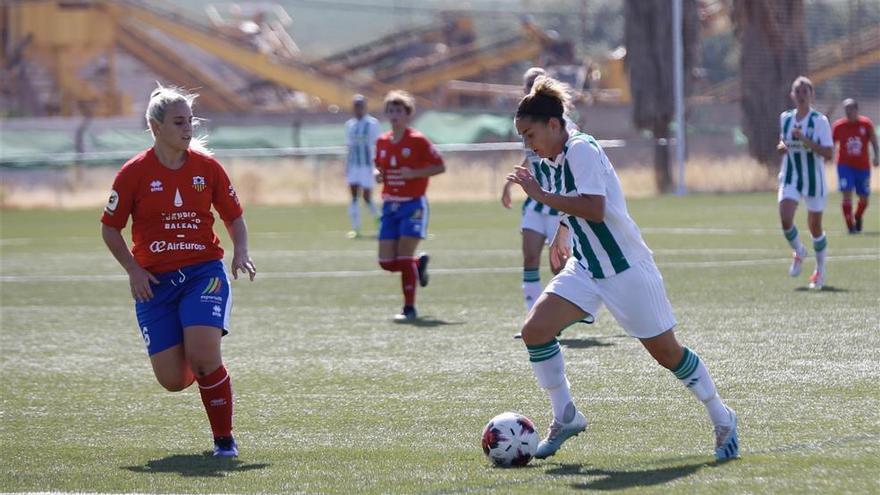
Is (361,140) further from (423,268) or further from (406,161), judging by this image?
(406,161)

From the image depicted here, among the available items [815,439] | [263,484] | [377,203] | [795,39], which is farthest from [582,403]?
[795,39]

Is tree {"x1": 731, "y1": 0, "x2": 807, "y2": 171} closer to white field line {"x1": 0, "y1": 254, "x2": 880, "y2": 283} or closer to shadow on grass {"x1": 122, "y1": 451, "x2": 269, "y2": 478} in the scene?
white field line {"x1": 0, "y1": 254, "x2": 880, "y2": 283}

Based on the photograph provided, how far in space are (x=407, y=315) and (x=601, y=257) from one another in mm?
7012

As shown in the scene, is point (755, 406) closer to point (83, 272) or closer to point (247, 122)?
point (83, 272)

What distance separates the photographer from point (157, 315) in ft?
25.6

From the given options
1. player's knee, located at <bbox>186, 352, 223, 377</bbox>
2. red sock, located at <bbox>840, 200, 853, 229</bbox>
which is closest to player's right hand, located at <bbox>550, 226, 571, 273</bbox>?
player's knee, located at <bbox>186, 352, 223, 377</bbox>

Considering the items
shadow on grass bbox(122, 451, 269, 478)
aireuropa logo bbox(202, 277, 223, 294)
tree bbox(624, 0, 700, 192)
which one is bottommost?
shadow on grass bbox(122, 451, 269, 478)

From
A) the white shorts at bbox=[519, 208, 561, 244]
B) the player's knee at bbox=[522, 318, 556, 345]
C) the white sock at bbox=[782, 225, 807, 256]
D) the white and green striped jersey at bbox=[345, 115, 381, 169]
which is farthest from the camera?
the white and green striped jersey at bbox=[345, 115, 381, 169]

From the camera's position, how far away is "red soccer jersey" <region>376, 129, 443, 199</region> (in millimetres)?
14133

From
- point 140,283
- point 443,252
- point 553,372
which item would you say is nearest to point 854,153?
point 443,252

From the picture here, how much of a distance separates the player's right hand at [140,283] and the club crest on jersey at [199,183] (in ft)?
1.75

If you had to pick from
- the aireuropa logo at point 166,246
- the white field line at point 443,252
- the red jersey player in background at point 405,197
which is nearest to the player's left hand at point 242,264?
the aireuropa logo at point 166,246

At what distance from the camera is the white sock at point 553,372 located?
7.32 meters

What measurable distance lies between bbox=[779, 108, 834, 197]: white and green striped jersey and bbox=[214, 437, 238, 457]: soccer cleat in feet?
30.5
